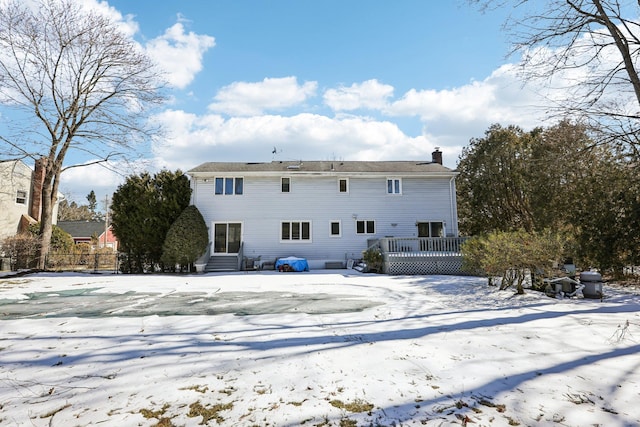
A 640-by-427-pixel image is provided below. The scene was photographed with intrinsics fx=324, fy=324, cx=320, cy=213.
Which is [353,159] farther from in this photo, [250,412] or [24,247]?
[250,412]

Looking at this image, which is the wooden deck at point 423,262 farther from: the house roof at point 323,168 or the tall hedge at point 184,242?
the tall hedge at point 184,242

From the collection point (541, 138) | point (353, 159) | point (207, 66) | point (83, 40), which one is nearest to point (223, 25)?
point (207, 66)

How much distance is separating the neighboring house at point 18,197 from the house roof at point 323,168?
12.2 metres

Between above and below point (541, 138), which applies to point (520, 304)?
below

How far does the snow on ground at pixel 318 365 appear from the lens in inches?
105

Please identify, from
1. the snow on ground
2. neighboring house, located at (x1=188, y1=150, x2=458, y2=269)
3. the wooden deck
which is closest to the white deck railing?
the wooden deck

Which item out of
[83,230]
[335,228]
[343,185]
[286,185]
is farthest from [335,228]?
[83,230]

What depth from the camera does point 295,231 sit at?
19.0 meters

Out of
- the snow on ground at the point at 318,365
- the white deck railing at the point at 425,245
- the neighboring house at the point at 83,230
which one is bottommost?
the snow on ground at the point at 318,365

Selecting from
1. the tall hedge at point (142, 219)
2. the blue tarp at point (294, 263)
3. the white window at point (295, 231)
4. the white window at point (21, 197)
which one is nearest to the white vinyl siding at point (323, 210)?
the white window at point (295, 231)

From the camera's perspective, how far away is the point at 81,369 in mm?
3541

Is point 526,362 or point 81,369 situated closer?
point 81,369

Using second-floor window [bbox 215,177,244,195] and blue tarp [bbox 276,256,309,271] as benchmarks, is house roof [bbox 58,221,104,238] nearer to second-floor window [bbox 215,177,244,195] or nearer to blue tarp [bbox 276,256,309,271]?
A: second-floor window [bbox 215,177,244,195]

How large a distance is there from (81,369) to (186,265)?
13754 millimetres
